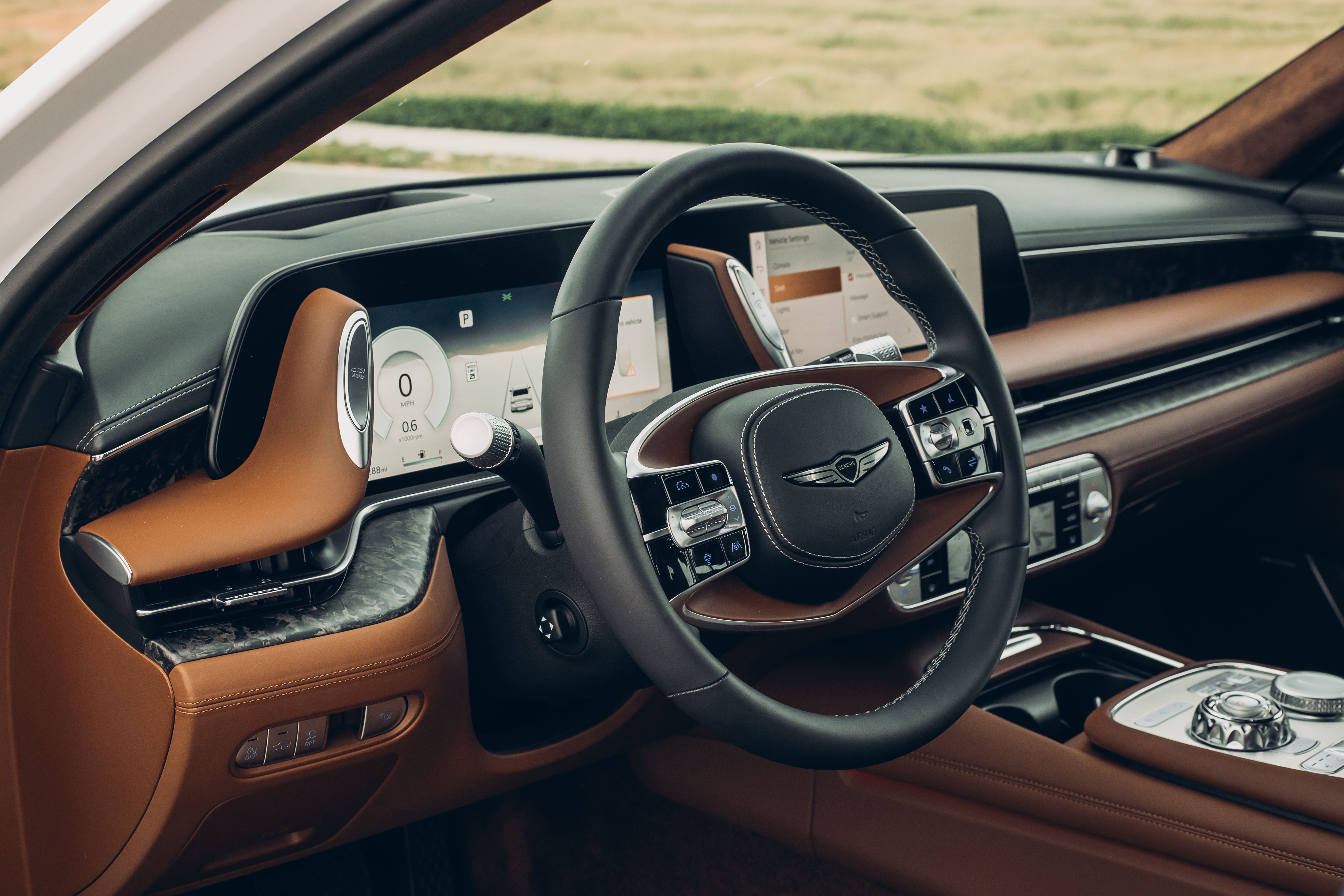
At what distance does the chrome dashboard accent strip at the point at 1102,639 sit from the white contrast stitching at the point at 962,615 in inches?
20.1

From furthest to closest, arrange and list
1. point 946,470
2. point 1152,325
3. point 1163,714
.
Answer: point 1152,325
point 1163,714
point 946,470

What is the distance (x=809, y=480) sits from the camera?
0.88 m

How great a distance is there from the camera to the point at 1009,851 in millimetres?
1196

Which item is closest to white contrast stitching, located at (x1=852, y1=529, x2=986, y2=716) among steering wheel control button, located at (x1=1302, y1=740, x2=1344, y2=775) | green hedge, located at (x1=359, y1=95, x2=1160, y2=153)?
steering wheel control button, located at (x1=1302, y1=740, x2=1344, y2=775)

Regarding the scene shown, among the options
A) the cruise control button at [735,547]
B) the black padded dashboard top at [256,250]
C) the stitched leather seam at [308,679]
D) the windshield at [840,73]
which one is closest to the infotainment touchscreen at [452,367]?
the black padded dashboard top at [256,250]

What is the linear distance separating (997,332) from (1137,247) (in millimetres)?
410

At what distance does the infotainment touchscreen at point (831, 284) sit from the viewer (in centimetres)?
141

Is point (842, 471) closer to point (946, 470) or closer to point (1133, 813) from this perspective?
point (946, 470)

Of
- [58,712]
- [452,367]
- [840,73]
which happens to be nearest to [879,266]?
[452,367]

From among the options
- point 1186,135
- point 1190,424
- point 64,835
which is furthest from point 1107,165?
point 64,835

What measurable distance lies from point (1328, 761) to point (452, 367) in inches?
40.5

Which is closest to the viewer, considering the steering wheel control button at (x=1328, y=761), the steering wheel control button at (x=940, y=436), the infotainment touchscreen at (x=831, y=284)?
the steering wheel control button at (x=940, y=436)

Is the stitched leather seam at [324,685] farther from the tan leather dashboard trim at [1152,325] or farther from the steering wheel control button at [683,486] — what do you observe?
the tan leather dashboard trim at [1152,325]

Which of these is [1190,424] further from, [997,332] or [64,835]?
[64,835]
